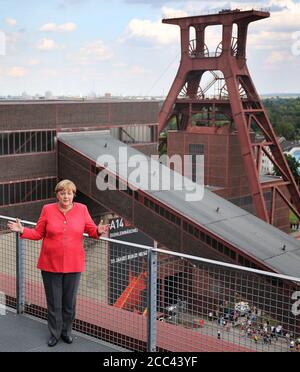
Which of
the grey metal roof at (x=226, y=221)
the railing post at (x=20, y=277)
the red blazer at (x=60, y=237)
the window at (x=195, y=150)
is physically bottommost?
the grey metal roof at (x=226, y=221)

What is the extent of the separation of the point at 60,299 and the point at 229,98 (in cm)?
3334

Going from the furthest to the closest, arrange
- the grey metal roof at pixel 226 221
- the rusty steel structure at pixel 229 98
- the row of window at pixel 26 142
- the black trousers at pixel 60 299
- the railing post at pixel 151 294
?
1. the rusty steel structure at pixel 229 98
2. the row of window at pixel 26 142
3. the grey metal roof at pixel 226 221
4. the black trousers at pixel 60 299
5. the railing post at pixel 151 294

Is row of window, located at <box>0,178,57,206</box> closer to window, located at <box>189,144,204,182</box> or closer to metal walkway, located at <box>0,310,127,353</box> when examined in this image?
window, located at <box>189,144,204,182</box>

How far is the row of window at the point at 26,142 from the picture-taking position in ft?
86.1

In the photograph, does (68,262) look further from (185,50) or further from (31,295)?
(185,50)

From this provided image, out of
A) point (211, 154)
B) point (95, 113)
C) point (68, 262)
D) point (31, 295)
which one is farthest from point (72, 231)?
point (211, 154)

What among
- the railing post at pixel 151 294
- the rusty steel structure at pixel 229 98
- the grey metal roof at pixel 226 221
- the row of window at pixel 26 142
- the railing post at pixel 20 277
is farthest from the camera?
the rusty steel structure at pixel 229 98

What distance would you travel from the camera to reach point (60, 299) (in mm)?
5117

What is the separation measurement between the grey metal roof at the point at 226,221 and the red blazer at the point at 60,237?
62.5ft

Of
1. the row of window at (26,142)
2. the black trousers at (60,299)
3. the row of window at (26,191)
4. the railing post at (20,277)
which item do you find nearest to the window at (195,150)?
the row of window at (26,191)

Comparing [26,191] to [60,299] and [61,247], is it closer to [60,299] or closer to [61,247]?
[60,299]

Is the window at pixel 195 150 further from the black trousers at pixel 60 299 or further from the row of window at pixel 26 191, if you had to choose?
the black trousers at pixel 60 299

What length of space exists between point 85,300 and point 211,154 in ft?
116

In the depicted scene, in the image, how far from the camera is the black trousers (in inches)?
200
